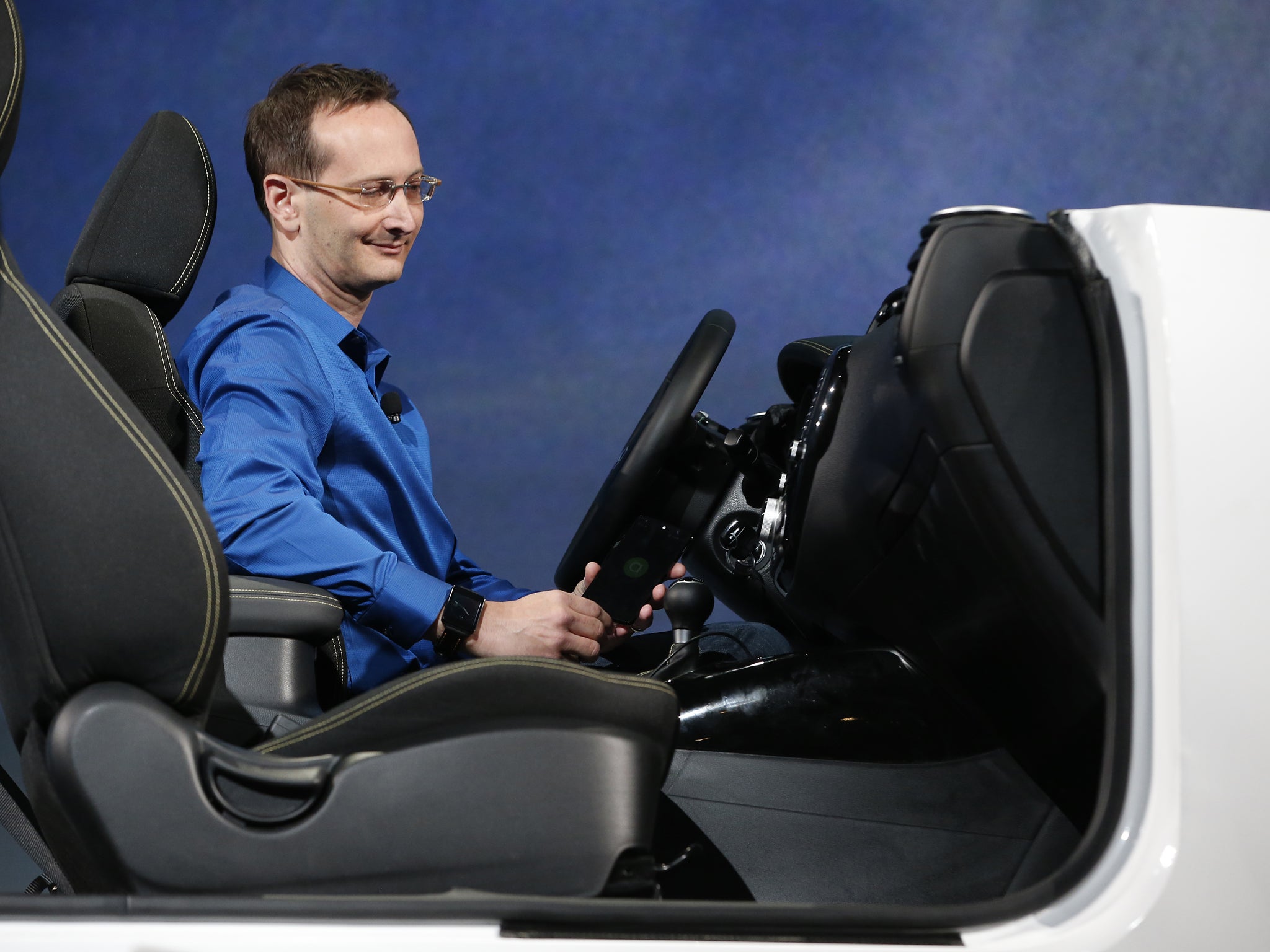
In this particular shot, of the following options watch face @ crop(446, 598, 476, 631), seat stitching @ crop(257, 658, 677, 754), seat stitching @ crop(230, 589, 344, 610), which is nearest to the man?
watch face @ crop(446, 598, 476, 631)

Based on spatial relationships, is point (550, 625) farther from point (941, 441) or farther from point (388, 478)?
point (941, 441)

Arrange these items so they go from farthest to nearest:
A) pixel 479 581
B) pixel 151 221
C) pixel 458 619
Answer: pixel 479 581
pixel 151 221
pixel 458 619

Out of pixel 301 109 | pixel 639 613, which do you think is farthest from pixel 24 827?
pixel 301 109

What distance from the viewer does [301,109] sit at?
1396 mm

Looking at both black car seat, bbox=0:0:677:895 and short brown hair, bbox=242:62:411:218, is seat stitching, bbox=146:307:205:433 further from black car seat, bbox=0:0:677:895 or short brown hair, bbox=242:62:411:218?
black car seat, bbox=0:0:677:895

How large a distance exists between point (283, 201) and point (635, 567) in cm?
77

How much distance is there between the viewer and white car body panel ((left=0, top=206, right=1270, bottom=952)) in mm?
628

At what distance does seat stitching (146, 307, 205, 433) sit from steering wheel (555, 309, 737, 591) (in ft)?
1.73

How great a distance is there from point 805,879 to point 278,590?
0.55 m

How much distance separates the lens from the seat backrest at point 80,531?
0.62 m

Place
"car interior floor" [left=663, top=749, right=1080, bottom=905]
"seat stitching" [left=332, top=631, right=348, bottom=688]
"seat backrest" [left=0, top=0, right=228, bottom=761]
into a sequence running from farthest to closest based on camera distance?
"seat stitching" [left=332, top=631, right=348, bottom=688], "car interior floor" [left=663, top=749, right=1080, bottom=905], "seat backrest" [left=0, top=0, right=228, bottom=761]

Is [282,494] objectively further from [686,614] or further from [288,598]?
[686,614]

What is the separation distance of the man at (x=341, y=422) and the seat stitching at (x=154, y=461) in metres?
0.44

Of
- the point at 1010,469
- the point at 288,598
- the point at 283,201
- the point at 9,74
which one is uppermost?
the point at 9,74
